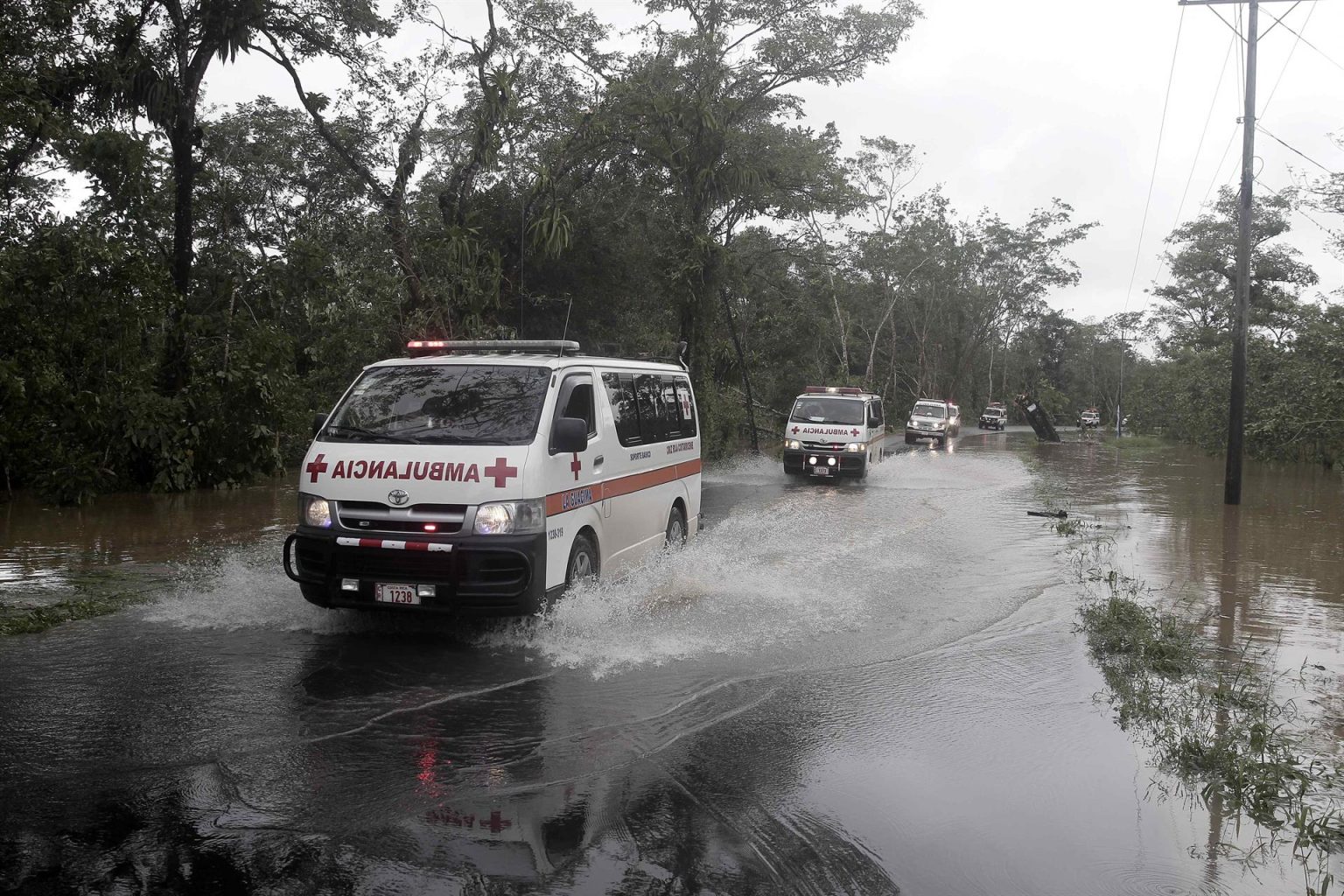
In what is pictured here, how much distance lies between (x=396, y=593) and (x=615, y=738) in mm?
2205

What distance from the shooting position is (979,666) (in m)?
7.27

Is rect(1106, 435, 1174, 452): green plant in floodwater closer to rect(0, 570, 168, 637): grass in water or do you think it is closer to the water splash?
the water splash

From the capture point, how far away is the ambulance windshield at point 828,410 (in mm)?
22938

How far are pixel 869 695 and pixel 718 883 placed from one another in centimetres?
279

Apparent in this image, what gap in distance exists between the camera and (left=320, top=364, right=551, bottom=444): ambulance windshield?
7.48 meters

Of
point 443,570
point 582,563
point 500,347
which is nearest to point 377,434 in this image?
point 443,570

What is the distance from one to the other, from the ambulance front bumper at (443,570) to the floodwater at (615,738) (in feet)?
1.17

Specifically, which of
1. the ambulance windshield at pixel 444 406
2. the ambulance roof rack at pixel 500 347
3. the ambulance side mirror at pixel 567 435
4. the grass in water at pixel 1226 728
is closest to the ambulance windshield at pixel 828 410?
the grass in water at pixel 1226 728

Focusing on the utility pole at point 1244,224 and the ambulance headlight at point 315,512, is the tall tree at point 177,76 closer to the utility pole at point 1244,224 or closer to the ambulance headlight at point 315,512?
the ambulance headlight at point 315,512

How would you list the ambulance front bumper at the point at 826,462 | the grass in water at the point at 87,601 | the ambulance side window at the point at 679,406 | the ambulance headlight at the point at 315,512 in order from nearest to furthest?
the ambulance headlight at the point at 315,512, the grass in water at the point at 87,601, the ambulance side window at the point at 679,406, the ambulance front bumper at the point at 826,462

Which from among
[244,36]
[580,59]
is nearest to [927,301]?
[580,59]

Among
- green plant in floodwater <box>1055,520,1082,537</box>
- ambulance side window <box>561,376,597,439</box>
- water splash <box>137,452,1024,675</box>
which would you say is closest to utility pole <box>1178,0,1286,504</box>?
green plant in floodwater <box>1055,520,1082,537</box>

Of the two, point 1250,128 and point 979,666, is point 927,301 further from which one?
point 979,666

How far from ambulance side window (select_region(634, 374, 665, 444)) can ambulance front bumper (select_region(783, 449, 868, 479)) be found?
12428 mm
